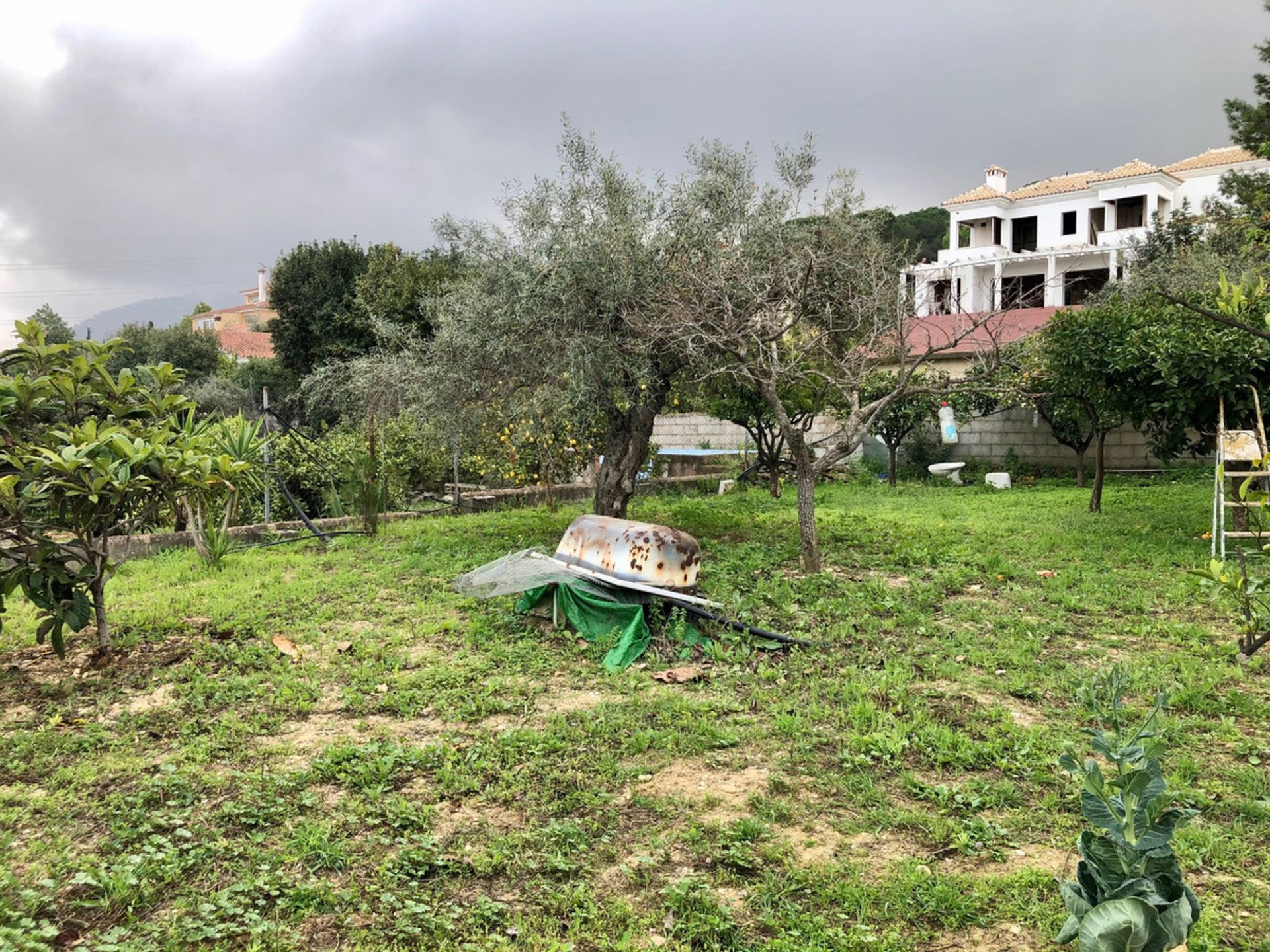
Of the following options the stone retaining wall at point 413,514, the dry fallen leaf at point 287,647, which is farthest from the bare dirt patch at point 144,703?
the stone retaining wall at point 413,514

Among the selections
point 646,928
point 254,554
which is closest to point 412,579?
point 254,554

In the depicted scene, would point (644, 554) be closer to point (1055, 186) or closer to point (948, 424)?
point (948, 424)

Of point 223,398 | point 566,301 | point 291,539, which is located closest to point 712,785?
point 566,301

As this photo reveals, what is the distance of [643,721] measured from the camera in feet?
14.0

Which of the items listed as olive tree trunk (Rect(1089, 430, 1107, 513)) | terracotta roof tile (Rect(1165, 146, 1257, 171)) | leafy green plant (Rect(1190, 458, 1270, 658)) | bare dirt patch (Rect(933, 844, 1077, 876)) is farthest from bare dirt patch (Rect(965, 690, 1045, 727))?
terracotta roof tile (Rect(1165, 146, 1257, 171))

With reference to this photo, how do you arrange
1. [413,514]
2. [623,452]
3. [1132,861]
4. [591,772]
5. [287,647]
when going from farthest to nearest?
[413,514]
[623,452]
[287,647]
[591,772]
[1132,861]

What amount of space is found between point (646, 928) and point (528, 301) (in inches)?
226

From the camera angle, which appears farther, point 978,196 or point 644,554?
point 978,196

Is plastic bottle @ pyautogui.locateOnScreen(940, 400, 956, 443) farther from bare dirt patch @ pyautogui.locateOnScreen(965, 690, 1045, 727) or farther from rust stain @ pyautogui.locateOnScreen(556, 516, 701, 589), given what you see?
Result: bare dirt patch @ pyautogui.locateOnScreen(965, 690, 1045, 727)

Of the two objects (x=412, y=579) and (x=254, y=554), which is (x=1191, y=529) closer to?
(x=412, y=579)

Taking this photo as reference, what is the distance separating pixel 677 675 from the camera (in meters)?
4.95

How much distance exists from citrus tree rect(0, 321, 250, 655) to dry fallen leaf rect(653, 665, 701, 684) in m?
2.81

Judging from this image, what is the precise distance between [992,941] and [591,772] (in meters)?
1.71

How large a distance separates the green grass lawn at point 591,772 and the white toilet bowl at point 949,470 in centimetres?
814
